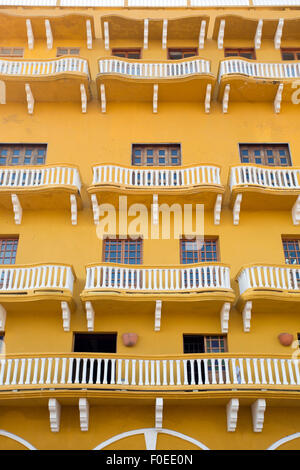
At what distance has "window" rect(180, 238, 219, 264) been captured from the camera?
835 inches

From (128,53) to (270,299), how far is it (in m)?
14.1

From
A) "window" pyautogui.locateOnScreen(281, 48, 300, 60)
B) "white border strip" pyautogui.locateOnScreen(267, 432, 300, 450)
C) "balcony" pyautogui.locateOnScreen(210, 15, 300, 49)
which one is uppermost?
"balcony" pyautogui.locateOnScreen(210, 15, 300, 49)

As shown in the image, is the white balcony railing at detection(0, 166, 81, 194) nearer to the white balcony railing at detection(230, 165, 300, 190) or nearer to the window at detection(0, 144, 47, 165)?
the window at detection(0, 144, 47, 165)

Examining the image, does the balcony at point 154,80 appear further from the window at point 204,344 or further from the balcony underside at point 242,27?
the window at point 204,344

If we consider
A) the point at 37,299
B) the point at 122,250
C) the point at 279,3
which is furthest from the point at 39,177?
the point at 279,3

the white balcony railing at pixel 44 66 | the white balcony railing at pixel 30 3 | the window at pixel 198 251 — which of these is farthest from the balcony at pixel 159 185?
the white balcony railing at pixel 30 3

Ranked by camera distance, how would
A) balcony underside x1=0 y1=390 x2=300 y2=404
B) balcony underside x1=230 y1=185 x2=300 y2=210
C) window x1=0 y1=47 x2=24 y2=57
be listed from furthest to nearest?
window x1=0 y1=47 x2=24 y2=57
balcony underside x1=230 y1=185 x2=300 y2=210
balcony underside x1=0 y1=390 x2=300 y2=404

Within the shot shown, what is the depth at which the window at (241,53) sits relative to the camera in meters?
26.3

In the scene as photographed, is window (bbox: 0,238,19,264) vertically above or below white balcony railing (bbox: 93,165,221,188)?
below

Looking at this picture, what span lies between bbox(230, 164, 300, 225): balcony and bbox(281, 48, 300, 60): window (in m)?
7.25

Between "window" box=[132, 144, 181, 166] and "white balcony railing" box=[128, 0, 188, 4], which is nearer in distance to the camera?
"window" box=[132, 144, 181, 166]

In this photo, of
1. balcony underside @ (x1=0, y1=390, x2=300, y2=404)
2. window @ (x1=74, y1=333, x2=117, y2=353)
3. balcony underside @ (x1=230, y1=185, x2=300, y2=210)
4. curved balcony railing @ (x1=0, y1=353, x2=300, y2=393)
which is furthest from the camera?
balcony underside @ (x1=230, y1=185, x2=300, y2=210)

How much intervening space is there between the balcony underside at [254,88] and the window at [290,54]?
3056mm

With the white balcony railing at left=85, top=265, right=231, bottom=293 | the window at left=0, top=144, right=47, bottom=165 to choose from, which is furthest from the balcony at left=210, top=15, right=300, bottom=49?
the white balcony railing at left=85, top=265, right=231, bottom=293
